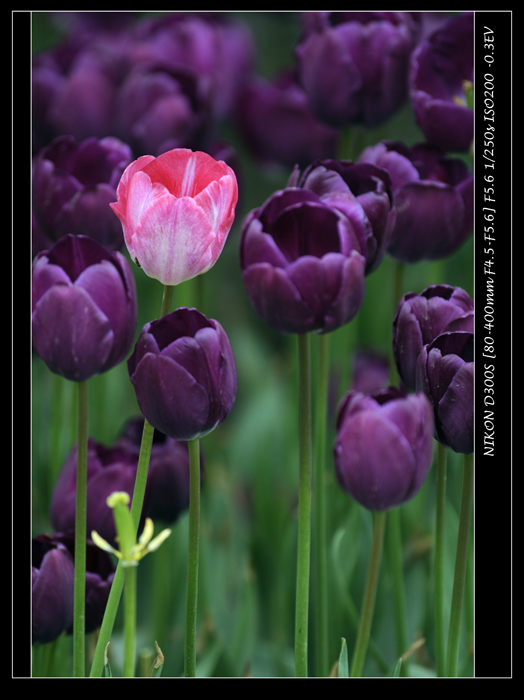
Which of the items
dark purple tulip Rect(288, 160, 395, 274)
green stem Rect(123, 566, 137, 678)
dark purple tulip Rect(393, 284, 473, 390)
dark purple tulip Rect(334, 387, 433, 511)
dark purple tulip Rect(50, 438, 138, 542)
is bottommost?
green stem Rect(123, 566, 137, 678)

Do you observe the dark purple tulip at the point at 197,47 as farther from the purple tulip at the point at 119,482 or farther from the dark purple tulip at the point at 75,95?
the purple tulip at the point at 119,482

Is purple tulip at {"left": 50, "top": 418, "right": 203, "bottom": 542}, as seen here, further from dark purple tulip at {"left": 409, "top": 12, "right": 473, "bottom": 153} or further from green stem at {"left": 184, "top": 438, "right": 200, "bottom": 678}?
dark purple tulip at {"left": 409, "top": 12, "right": 473, "bottom": 153}

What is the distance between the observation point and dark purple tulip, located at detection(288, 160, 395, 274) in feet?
1.29

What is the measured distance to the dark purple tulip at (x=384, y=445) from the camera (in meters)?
0.37

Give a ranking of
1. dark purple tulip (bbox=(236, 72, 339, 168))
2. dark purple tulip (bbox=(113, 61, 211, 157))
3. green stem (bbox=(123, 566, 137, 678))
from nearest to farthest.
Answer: green stem (bbox=(123, 566, 137, 678)) → dark purple tulip (bbox=(113, 61, 211, 157)) → dark purple tulip (bbox=(236, 72, 339, 168))

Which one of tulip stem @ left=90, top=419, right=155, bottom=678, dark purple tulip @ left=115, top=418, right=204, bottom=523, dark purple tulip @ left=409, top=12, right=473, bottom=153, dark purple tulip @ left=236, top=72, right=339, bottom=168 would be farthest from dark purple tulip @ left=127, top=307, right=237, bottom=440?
dark purple tulip @ left=236, top=72, right=339, bottom=168

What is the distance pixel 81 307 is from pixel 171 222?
0.23 ft

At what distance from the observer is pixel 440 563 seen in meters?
0.48

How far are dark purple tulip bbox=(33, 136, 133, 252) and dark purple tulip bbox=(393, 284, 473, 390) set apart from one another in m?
0.21

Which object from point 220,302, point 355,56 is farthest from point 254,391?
point 355,56

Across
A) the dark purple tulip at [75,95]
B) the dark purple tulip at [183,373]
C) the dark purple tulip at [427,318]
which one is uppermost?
the dark purple tulip at [75,95]

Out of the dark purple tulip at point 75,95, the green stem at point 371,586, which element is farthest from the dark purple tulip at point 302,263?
the dark purple tulip at point 75,95

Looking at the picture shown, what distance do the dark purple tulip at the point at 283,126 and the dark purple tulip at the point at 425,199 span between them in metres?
0.30
